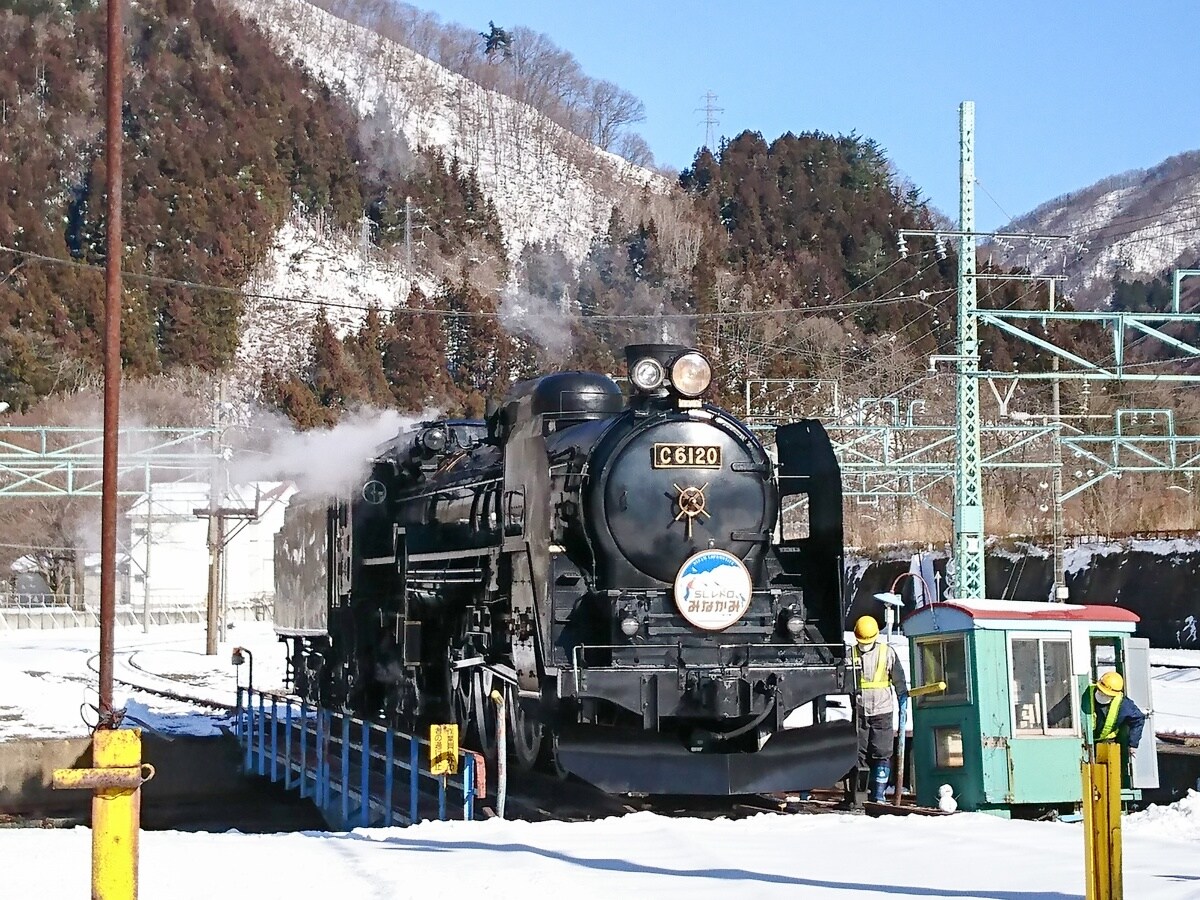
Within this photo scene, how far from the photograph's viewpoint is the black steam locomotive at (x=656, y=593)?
1238cm

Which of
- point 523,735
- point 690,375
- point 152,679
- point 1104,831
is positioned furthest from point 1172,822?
point 152,679

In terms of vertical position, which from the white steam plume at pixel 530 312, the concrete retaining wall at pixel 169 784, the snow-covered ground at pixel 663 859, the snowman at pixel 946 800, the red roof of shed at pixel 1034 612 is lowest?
the concrete retaining wall at pixel 169 784

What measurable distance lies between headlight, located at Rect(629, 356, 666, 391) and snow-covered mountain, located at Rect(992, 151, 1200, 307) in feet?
463

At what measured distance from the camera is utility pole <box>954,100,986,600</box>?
2491 centimetres

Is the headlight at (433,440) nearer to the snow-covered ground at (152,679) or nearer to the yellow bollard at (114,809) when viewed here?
the snow-covered ground at (152,679)

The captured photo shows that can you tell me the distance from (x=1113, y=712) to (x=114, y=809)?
24.7 feet

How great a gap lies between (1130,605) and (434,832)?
2633 cm

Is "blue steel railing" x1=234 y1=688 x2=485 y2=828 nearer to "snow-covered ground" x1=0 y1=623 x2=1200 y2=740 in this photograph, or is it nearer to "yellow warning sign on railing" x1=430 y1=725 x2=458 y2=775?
"yellow warning sign on railing" x1=430 y1=725 x2=458 y2=775

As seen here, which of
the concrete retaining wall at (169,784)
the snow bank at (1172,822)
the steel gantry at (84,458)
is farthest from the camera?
the steel gantry at (84,458)

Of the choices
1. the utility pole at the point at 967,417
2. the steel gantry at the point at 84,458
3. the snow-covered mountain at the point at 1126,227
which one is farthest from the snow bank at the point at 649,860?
the snow-covered mountain at the point at 1126,227

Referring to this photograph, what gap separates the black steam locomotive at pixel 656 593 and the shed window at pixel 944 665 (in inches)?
43.4

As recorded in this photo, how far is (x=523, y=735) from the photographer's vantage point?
13.9m

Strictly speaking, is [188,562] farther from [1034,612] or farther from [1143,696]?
[1034,612]

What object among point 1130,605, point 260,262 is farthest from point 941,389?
point 260,262
